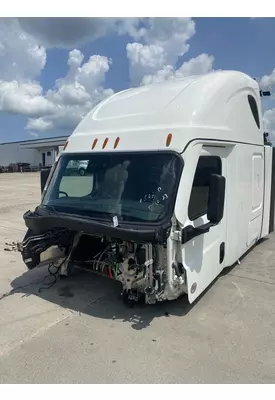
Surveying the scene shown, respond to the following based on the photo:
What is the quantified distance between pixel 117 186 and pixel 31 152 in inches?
2266

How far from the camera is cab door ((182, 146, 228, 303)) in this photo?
153 inches

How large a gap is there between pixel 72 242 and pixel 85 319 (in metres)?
1.09

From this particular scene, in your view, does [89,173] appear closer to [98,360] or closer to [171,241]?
[171,241]

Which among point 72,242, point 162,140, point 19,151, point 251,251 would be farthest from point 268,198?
point 19,151

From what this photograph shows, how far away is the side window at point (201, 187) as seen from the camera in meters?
3.92

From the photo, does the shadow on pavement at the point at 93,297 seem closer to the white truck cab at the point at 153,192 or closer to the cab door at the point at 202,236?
the white truck cab at the point at 153,192

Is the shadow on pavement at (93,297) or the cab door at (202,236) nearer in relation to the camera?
the cab door at (202,236)

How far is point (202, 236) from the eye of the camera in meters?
4.14

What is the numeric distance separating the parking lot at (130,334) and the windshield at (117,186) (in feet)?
4.14

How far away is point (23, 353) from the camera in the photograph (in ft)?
10.7

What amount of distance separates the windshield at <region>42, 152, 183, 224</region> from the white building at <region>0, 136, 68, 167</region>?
1878 inches

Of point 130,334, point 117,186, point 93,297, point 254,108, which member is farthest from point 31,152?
point 130,334

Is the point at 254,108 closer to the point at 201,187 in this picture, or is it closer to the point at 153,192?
the point at 201,187

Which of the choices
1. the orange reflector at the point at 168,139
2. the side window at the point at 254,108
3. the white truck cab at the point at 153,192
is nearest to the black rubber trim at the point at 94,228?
the white truck cab at the point at 153,192
